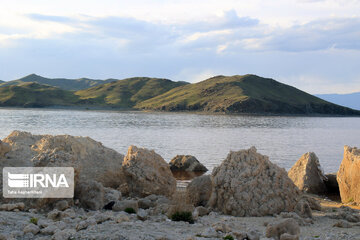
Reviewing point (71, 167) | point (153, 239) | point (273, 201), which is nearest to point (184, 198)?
point (273, 201)

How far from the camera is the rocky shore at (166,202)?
Result: 11.4m

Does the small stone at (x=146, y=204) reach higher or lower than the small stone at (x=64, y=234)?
lower

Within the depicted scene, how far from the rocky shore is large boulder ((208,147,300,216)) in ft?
0.13

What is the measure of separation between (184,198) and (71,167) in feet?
17.3

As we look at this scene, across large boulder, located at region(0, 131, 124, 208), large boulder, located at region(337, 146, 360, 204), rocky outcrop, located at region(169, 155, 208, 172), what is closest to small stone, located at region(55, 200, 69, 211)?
large boulder, located at region(0, 131, 124, 208)

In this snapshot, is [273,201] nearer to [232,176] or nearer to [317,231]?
[232,176]

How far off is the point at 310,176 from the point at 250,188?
31.0 ft

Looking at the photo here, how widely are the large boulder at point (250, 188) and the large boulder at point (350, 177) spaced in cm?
498

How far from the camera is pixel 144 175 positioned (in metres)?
19.2

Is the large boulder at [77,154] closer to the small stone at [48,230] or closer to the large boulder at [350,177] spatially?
the small stone at [48,230]

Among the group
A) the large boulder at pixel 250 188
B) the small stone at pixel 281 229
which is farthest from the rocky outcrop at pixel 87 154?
the small stone at pixel 281 229

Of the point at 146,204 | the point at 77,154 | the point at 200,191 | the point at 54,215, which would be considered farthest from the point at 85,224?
the point at 77,154

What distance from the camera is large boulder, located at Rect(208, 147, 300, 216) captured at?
1583 cm

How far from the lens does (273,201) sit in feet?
52.6
